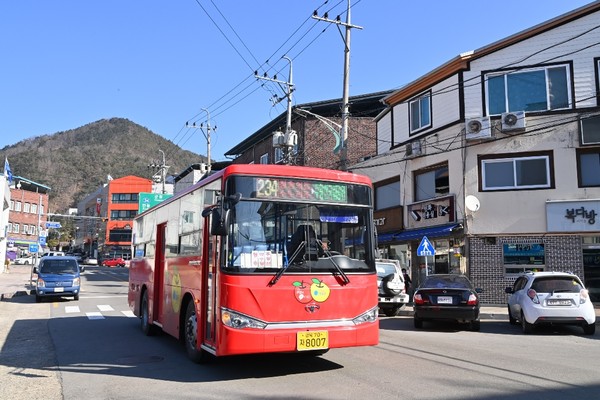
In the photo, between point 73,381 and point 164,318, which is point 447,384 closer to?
point 73,381

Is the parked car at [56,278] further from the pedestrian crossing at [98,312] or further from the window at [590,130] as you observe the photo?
the window at [590,130]

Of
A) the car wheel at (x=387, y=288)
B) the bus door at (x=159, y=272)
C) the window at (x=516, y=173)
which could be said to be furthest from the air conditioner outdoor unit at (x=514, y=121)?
the bus door at (x=159, y=272)

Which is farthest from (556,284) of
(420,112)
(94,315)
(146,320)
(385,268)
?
(94,315)

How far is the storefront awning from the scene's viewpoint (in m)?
20.5

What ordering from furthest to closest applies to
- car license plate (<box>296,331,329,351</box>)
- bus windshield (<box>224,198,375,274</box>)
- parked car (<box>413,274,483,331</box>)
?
parked car (<box>413,274,483,331</box>) < bus windshield (<box>224,198,375,274</box>) < car license plate (<box>296,331,329,351</box>)

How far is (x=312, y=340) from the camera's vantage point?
7.05 meters

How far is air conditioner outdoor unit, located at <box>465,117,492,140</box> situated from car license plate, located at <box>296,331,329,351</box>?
15.2 meters

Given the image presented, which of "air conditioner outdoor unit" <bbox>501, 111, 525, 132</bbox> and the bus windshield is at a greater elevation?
"air conditioner outdoor unit" <bbox>501, 111, 525, 132</bbox>

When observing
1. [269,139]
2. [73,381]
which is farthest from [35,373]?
[269,139]

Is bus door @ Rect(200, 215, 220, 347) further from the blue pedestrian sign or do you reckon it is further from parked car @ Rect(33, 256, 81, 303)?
parked car @ Rect(33, 256, 81, 303)

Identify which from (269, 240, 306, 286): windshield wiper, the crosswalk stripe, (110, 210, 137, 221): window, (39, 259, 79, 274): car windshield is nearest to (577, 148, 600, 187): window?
(269, 240, 306, 286): windshield wiper

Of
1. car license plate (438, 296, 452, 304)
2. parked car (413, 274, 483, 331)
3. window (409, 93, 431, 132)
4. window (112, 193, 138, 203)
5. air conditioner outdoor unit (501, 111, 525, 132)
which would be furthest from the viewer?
window (112, 193, 138, 203)

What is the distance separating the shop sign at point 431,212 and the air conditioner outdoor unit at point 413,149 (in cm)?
223

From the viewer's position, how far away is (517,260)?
20156 mm
